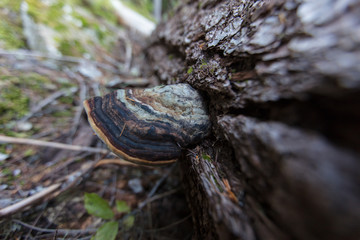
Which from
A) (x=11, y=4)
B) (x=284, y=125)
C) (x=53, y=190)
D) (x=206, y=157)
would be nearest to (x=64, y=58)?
(x=11, y=4)

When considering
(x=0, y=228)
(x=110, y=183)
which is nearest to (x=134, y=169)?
(x=110, y=183)

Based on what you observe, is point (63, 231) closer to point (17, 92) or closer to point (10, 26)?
point (17, 92)

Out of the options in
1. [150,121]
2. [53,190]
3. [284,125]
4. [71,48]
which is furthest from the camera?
[71,48]

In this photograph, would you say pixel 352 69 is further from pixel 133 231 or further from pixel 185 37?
pixel 133 231

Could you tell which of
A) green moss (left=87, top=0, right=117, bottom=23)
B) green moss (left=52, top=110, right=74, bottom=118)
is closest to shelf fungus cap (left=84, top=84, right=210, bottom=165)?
green moss (left=52, top=110, right=74, bottom=118)

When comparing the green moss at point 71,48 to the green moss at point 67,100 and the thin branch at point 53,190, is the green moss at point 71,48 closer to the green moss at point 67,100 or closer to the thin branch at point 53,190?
the green moss at point 67,100

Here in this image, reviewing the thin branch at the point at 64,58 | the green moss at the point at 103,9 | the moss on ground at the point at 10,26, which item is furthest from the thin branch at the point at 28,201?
the green moss at the point at 103,9
